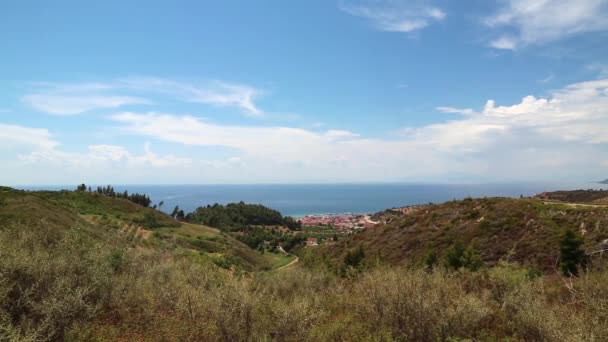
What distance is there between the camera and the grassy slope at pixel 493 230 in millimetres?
38000

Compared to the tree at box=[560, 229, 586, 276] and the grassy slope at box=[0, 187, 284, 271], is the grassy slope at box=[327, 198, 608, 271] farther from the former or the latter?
the grassy slope at box=[0, 187, 284, 271]

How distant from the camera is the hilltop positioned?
37812 mm

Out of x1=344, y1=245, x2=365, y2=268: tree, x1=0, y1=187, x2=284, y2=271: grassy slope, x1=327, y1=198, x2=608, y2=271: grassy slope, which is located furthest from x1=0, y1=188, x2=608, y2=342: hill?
x1=0, y1=187, x2=284, y2=271: grassy slope

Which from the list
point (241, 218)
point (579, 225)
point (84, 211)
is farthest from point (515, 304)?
point (241, 218)

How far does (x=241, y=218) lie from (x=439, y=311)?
455 ft

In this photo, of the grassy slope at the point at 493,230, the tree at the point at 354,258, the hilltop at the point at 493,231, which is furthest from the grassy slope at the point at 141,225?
the hilltop at the point at 493,231

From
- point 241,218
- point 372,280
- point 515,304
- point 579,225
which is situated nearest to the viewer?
point 515,304

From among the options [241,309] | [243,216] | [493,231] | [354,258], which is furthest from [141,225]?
[243,216]

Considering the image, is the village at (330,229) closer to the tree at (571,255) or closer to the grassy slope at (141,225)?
the grassy slope at (141,225)

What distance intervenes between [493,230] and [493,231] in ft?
0.88

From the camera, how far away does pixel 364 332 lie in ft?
49.6

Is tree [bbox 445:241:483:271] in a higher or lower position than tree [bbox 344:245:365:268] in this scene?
higher

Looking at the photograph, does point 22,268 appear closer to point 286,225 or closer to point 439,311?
point 439,311

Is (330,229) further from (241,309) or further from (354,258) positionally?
(241,309)
